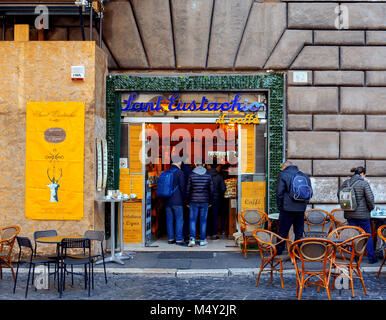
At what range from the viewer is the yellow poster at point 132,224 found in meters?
10.4

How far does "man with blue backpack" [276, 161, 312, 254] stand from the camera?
8352mm

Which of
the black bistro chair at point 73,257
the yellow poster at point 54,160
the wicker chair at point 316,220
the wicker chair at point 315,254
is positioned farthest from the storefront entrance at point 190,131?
the wicker chair at point 315,254

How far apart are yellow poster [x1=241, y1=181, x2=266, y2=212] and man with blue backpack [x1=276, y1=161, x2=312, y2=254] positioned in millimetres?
1754

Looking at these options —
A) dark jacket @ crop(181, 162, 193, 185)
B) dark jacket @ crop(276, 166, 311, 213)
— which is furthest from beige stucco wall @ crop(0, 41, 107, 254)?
dark jacket @ crop(276, 166, 311, 213)

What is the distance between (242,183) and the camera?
10.5m

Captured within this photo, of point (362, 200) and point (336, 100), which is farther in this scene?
point (336, 100)

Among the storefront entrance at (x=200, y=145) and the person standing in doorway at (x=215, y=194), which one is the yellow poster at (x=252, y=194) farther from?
the person standing in doorway at (x=215, y=194)

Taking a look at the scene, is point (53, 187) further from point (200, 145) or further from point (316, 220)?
point (316, 220)

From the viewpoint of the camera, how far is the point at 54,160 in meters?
9.21

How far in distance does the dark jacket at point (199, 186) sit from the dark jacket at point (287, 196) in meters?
2.14

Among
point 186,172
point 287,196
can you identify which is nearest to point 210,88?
point 186,172

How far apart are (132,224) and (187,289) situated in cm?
350

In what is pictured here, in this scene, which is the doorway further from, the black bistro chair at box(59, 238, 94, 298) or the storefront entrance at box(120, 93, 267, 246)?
the black bistro chair at box(59, 238, 94, 298)

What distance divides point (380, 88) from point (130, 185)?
576 centimetres
